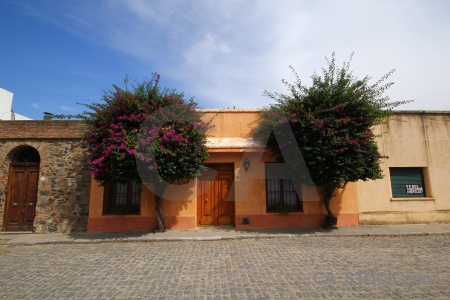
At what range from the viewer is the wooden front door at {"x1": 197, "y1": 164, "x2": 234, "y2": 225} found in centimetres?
938

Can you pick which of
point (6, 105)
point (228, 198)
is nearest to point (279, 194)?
point (228, 198)

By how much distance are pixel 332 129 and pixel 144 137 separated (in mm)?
5594

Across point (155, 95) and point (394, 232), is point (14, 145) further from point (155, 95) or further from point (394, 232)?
point (394, 232)

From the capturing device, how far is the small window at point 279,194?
937 centimetres

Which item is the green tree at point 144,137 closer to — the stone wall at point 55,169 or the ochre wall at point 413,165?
the stone wall at point 55,169

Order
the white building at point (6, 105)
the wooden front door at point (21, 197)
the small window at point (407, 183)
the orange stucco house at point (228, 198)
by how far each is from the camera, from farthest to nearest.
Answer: the white building at point (6, 105), the small window at point (407, 183), the wooden front door at point (21, 197), the orange stucco house at point (228, 198)

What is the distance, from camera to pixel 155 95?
26.3 feet

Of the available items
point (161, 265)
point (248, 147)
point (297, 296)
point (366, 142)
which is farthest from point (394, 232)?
point (161, 265)

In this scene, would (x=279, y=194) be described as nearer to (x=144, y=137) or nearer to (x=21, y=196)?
(x=144, y=137)

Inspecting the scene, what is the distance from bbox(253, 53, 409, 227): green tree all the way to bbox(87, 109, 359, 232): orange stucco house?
848 mm

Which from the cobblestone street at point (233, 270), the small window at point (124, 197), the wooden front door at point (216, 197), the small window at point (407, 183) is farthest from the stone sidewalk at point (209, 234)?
the small window at point (407, 183)

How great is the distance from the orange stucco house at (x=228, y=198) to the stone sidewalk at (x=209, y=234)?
16.8 inches

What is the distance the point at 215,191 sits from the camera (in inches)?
372

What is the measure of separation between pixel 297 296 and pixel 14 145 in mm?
10556
